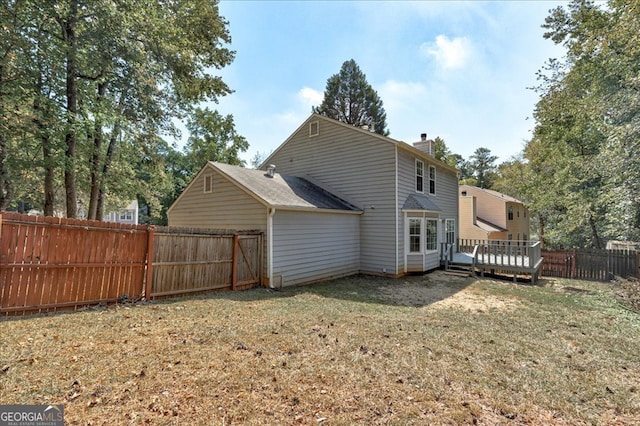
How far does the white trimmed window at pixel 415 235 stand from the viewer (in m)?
12.5

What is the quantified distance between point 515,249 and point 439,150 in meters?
28.1

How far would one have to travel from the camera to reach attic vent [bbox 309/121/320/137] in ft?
45.7

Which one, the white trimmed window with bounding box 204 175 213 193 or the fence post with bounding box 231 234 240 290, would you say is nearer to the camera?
the fence post with bounding box 231 234 240 290

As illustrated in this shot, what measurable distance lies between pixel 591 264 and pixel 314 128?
13.4 meters

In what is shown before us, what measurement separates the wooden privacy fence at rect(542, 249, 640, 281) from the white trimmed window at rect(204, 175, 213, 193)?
15254mm

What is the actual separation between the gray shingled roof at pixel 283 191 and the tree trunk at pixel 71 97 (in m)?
4.52

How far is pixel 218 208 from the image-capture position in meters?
10.9

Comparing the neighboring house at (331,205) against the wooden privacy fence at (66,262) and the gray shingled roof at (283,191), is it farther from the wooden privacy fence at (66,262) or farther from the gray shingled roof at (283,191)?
the wooden privacy fence at (66,262)

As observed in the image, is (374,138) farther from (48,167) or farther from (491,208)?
(491,208)

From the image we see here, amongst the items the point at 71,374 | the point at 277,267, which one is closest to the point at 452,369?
the point at 71,374

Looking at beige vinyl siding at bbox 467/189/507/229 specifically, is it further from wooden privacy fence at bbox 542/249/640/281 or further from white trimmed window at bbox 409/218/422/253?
white trimmed window at bbox 409/218/422/253

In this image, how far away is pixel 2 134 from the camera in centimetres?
889

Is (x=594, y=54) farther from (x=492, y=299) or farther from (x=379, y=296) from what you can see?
(x=379, y=296)

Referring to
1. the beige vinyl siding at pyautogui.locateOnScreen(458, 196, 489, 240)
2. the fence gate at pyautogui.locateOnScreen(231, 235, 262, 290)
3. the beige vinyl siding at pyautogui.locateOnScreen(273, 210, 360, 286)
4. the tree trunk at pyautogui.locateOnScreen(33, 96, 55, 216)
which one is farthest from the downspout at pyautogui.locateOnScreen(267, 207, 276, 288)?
the beige vinyl siding at pyautogui.locateOnScreen(458, 196, 489, 240)
